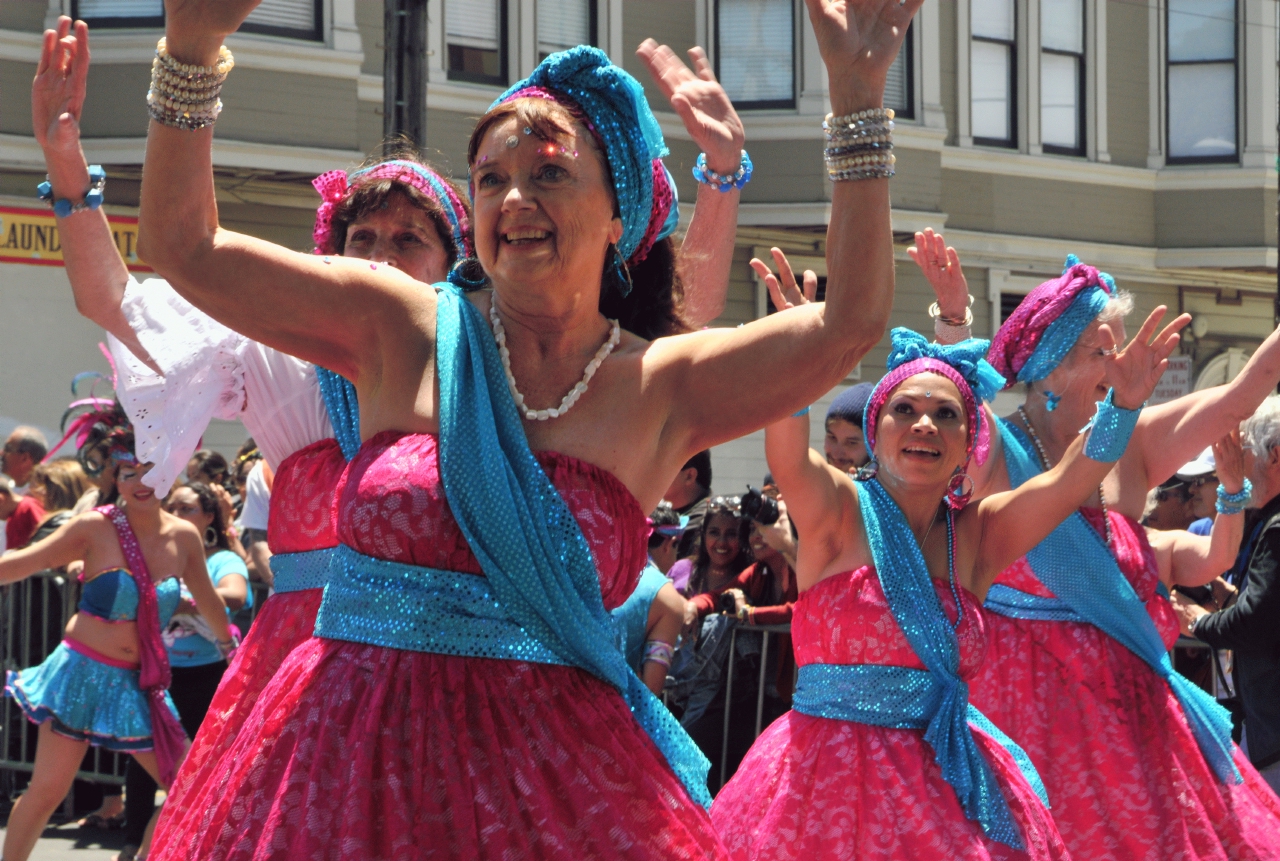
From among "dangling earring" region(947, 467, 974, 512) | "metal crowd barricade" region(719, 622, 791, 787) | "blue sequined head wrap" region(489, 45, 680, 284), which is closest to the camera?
"blue sequined head wrap" region(489, 45, 680, 284)

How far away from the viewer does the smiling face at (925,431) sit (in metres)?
4.28

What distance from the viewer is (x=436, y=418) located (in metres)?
2.40

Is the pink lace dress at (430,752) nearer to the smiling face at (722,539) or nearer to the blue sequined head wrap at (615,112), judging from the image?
the blue sequined head wrap at (615,112)

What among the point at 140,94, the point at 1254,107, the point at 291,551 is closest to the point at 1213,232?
the point at 1254,107

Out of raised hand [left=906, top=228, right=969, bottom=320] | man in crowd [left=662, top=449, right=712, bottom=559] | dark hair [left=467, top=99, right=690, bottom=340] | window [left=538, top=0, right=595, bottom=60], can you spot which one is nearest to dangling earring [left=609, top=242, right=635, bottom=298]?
dark hair [left=467, top=99, right=690, bottom=340]

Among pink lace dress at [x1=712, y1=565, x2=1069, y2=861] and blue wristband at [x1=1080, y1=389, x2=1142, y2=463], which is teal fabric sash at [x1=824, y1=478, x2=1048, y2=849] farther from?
blue wristband at [x1=1080, y1=389, x2=1142, y2=463]

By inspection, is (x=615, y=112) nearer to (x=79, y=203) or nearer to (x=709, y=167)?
(x=709, y=167)

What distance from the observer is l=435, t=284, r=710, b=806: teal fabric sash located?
2312mm

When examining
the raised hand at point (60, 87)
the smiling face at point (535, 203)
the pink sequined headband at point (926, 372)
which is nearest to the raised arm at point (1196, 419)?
the pink sequined headband at point (926, 372)

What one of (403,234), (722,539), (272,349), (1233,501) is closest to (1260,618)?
(1233,501)

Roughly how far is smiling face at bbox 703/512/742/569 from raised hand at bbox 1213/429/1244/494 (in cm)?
240

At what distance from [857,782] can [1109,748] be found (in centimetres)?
100

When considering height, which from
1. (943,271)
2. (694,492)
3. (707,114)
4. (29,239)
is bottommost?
(694,492)

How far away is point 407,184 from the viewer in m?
3.87
